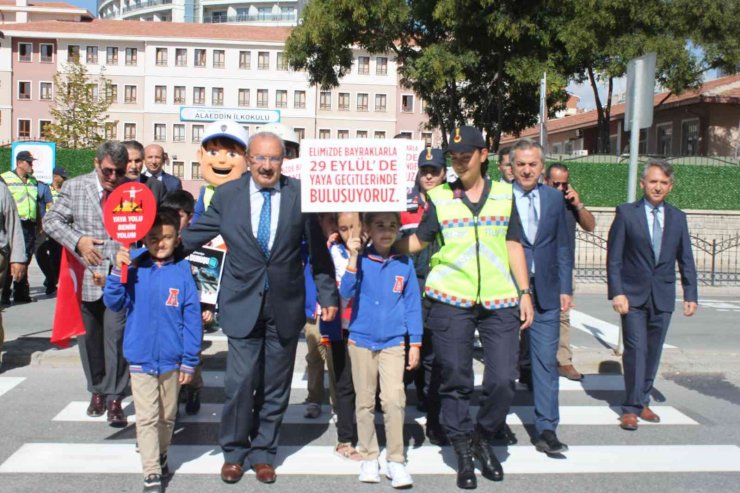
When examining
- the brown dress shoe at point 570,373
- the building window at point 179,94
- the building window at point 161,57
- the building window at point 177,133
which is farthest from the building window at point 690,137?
the building window at point 161,57

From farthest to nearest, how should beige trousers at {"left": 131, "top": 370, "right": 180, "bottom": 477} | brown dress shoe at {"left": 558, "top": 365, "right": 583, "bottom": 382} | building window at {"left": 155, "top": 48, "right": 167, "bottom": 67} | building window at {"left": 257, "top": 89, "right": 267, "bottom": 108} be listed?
building window at {"left": 257, "top": 89, "right": 267, "bottom": 108} → building window at {"left": 155, "top": 48, "right": 167, "bottom": 67} → brown dress shoe at {"left": 558, "top": 365, "right": 583, "bottom": 382} → beige trousers at {"left": 131, "top": 370, "right": 180, "bottom": 477}

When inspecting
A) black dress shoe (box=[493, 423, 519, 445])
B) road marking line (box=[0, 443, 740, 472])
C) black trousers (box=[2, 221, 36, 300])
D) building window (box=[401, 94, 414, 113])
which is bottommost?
road marking line (box=[0, 443, 740, 472])

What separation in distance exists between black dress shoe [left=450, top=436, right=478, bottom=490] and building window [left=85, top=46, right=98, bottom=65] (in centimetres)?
6898

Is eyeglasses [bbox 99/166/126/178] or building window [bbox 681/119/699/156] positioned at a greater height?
building window [bbox 681/119/699/156]

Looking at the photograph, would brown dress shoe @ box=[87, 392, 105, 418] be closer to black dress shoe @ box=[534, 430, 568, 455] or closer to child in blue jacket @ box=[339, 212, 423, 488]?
child in blue jacket @ box=[339, 212, 423, 488]

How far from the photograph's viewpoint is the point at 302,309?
4875 millimetres

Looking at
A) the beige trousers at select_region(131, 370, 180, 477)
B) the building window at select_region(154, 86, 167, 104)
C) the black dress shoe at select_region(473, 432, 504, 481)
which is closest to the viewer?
the beige trousers at select_region(131, 370, 180, 477)

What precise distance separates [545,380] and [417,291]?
1.18 m

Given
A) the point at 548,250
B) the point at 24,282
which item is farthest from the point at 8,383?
the point at 24,282

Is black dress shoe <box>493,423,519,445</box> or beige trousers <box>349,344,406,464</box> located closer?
beige trousers <box>349,344,406,464</box>

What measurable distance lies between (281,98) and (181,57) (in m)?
9.08

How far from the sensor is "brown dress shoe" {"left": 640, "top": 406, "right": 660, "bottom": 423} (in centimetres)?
629

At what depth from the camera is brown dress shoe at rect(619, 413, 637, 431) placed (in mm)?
6043

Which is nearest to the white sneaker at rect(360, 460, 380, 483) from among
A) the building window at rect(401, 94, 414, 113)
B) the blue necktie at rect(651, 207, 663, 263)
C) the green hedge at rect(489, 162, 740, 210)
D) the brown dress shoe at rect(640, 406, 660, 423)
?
the brown dress shoe at rect(640, 406, 660, 423)
